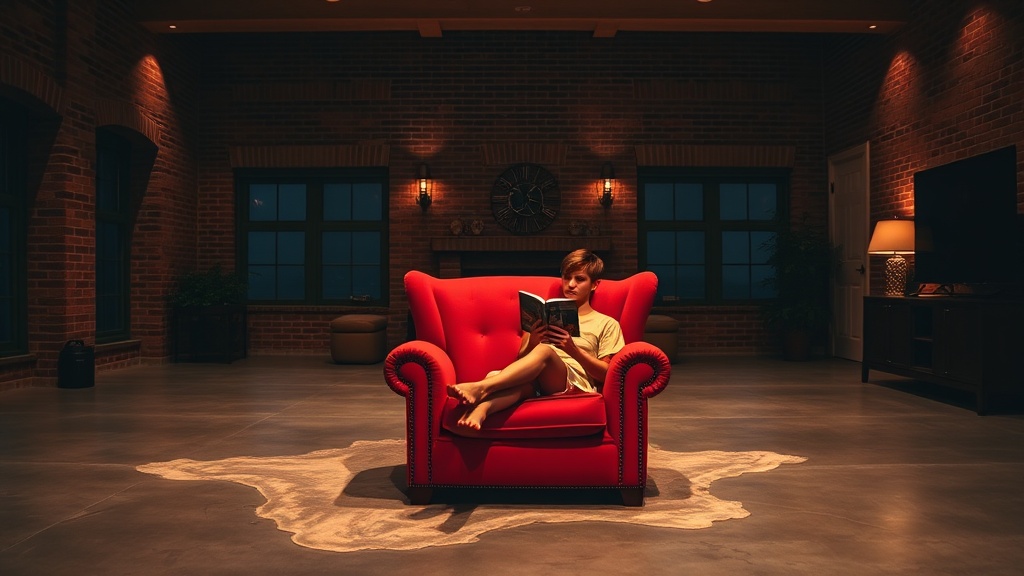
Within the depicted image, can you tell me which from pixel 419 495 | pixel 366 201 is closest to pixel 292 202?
pixel 366 201

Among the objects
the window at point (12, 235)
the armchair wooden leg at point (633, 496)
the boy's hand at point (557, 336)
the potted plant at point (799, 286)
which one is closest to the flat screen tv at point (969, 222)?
the potted plant at point (799, 286)

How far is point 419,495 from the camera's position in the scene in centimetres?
328

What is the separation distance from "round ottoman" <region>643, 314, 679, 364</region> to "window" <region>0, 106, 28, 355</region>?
Answer: 593cm

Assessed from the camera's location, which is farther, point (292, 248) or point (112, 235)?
point (292, 248)

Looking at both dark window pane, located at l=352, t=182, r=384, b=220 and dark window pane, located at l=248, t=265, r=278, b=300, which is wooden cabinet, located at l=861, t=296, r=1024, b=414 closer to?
dark window pane, located at l=352, t=182, r=384, b=220

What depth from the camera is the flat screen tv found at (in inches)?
227

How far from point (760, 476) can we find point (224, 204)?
7.92 m

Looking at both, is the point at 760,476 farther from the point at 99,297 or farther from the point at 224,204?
the point at 224,204

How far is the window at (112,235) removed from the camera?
8.38 meters

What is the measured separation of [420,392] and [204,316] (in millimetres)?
6563

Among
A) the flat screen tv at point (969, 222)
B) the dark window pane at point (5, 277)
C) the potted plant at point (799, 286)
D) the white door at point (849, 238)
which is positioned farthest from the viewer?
the potted plant at point (799, 286)

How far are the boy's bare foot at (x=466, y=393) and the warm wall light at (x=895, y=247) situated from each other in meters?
5.23

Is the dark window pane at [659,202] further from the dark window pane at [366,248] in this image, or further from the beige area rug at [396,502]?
the beige area rug at [396,502]

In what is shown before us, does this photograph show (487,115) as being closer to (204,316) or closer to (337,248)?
(337,248)
